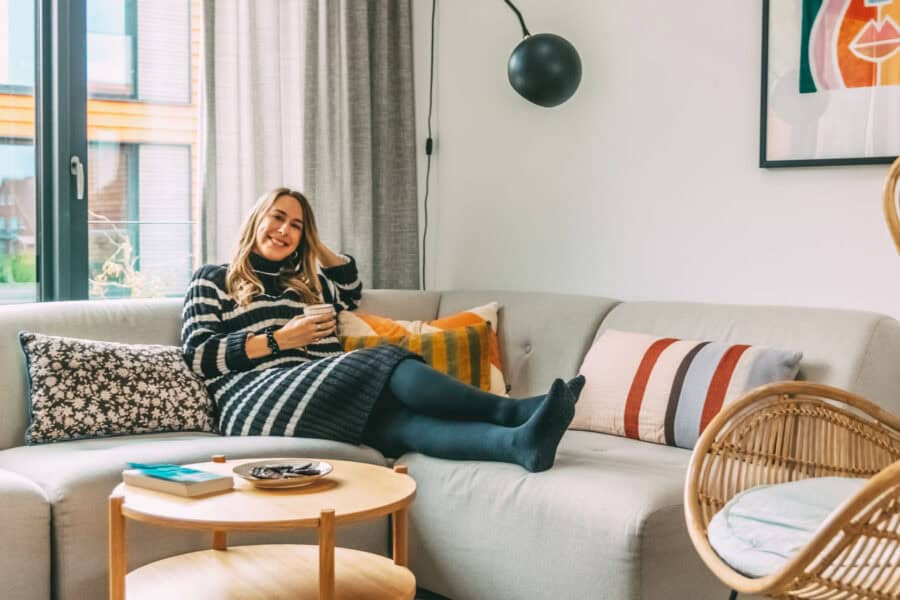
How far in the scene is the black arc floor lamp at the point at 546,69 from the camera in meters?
3.23

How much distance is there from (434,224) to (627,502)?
Answer: 2.12m

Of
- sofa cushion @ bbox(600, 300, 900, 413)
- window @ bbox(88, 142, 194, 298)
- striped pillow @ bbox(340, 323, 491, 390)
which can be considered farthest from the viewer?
window @ bbox(88, 142, 194, 298)

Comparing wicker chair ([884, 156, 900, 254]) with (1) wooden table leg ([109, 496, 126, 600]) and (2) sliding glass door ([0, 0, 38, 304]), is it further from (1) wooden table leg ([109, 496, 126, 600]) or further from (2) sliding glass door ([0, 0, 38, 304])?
(2) sliding glass door ([0, 0, 38, 304])

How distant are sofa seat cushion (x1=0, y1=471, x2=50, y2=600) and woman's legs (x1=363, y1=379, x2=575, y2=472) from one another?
2.96 ft

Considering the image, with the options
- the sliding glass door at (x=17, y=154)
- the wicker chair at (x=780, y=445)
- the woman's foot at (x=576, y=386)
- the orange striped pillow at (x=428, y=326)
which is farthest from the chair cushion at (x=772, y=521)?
the sliding glass door at (x=17, y=154)

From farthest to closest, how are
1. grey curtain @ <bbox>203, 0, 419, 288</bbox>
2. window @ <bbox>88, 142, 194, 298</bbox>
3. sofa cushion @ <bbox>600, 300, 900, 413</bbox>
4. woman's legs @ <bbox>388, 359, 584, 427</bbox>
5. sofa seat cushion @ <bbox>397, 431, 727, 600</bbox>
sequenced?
grey curtain @ <bbox>203, 0, 419, 288</bbox>
window @ <bbox>88, 142, 194, 298</bbox>
woman's legs @ <bbox>388, 359, 584, 427</bbox>
sofa cushion @ <bbox>600, 300, 900, 413</bbox>
sofa seat cushion @ <bbox>397, 431, 727, 600</bbox>

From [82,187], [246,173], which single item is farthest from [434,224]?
[82,187]

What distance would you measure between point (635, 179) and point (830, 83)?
2.31 ft

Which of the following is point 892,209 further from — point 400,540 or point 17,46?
point 17,46

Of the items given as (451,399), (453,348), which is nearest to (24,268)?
(453,348)

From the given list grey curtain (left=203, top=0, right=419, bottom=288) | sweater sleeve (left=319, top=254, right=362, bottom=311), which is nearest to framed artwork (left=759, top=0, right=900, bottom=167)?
sweater sleeve (left=319, top=254, right=362, bottom=311)

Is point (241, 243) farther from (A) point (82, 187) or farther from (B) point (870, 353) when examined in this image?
(B) point (870, 353)

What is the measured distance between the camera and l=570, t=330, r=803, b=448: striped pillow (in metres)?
2.60

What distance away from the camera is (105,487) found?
237 centimetres
